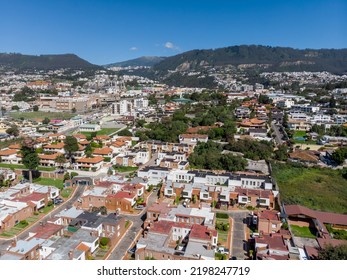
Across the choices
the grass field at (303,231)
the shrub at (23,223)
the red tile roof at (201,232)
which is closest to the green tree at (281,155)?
the grass field at (303,231)

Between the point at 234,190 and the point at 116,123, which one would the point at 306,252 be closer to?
the point at 234,190

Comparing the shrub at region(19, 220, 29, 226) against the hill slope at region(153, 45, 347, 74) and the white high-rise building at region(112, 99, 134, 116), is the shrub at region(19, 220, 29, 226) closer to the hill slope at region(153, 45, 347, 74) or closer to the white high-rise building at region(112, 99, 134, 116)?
the white high-rise building at region(112, 99, 134, 116)

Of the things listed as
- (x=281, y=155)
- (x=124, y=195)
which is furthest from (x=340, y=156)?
(x=124, y=195)

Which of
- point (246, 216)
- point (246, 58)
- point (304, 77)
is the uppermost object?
point (246, 58)

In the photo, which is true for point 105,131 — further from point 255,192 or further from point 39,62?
point 39,62

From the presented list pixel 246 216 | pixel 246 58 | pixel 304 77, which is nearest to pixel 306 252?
pixel 246 216

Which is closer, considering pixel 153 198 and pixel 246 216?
pixel 246 216
